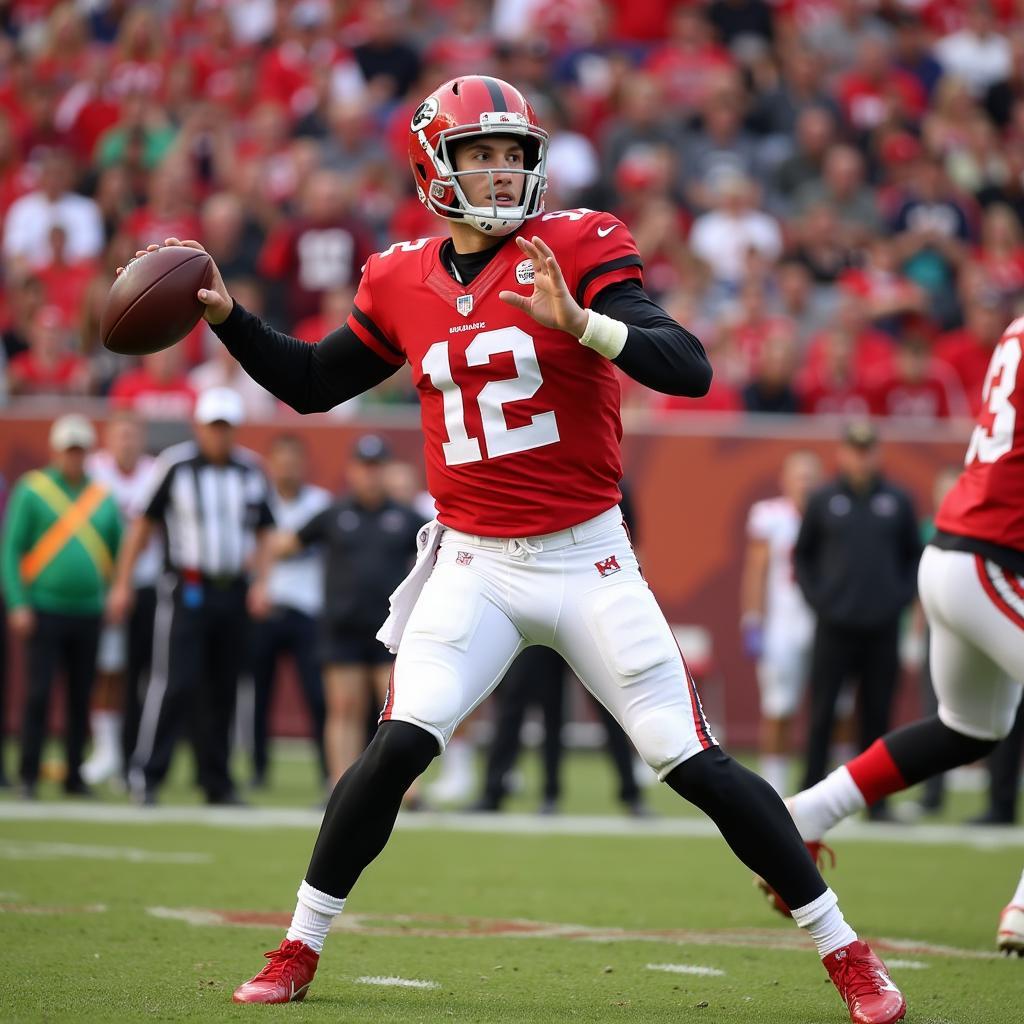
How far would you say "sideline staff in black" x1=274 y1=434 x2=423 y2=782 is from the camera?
30.6 ft

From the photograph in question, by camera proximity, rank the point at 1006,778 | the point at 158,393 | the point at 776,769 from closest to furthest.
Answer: the point at 1006,778 < the point at 776,769 < the point at 158,393

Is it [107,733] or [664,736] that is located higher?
[664,736]

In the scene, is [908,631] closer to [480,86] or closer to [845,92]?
[845,92]

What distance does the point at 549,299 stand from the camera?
13.5 feet

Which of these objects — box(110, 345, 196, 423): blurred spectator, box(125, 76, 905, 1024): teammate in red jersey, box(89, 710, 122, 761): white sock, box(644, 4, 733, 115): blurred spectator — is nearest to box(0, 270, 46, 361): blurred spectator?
box(110, 345, 196, 423): blurred spectator

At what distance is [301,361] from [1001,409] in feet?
6.82

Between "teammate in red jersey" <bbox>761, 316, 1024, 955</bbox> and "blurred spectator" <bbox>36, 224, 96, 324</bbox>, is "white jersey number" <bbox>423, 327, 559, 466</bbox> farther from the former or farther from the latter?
"blurred spectator" <bbox>36, 224, 96, 324</bbox>

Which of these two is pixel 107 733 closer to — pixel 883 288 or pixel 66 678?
pixel 66 678

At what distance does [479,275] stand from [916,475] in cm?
834

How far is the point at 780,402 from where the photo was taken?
40.8 feet

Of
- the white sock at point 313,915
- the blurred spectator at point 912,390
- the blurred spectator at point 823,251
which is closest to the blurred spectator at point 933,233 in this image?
the blurred spectator at point 823,251

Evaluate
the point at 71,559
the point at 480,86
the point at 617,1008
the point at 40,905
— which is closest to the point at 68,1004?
the point at 617,1008

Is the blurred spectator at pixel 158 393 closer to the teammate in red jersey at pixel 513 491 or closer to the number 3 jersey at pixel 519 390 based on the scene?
the teammate in red jersey at pixel 513 491

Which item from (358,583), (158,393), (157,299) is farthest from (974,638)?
(158,393)
